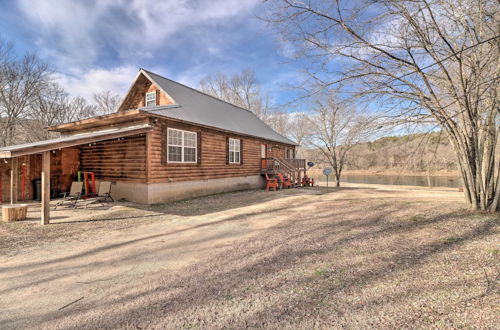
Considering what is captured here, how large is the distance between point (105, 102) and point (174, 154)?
2762 cm

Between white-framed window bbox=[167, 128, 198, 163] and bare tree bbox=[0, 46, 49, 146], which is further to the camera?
bare tree bbox=[0, 46, 49, 146]

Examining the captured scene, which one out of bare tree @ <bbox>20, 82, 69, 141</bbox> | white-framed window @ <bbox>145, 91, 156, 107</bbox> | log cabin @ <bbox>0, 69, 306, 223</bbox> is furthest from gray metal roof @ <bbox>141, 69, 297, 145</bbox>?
bare tree @ <bbox>20, 82, 69, 141</bbox>

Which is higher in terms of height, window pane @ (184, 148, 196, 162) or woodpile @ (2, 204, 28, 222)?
window pane @ (184, 148, 196, 162)

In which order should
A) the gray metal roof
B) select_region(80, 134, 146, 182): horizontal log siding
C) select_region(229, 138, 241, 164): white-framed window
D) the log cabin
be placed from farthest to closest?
select_region(229, 138, 241, 164): white-framed window
the gray metal roof
select_region(80, 134, 146, 182): horizontal log siding
the log cabin

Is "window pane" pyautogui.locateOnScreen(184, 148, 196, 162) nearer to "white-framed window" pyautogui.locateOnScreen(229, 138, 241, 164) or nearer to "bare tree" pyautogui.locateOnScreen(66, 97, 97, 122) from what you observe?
"white-framed window" pyautogui.locateOnScreen(229, 138, 241, 164)

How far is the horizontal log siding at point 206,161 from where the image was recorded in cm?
893

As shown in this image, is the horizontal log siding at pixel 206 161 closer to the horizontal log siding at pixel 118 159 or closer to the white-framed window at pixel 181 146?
the white-framed window at pixel 181 146

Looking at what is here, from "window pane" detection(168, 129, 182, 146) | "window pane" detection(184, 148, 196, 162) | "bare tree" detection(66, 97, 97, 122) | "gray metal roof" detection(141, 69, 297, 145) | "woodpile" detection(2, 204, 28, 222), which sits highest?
"bare tree" detection(66, 97, 97, 122)

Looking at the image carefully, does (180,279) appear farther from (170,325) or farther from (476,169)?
(476,169)

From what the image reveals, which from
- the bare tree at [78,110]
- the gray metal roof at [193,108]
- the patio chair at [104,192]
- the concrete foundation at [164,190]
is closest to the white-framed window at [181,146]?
the gray metal roof at [193,108]

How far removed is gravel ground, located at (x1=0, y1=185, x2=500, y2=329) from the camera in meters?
2.22

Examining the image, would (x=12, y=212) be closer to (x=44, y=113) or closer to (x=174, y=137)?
(x=174, y=137)

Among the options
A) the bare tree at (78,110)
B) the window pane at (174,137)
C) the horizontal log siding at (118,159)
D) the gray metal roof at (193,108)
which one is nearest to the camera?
the horizontal log siding at (118,159)

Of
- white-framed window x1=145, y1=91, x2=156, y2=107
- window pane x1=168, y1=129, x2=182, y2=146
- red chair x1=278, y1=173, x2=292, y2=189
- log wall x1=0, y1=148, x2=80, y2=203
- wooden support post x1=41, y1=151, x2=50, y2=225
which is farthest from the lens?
red chair x1=278, y1=173, x2=292, y2=189
